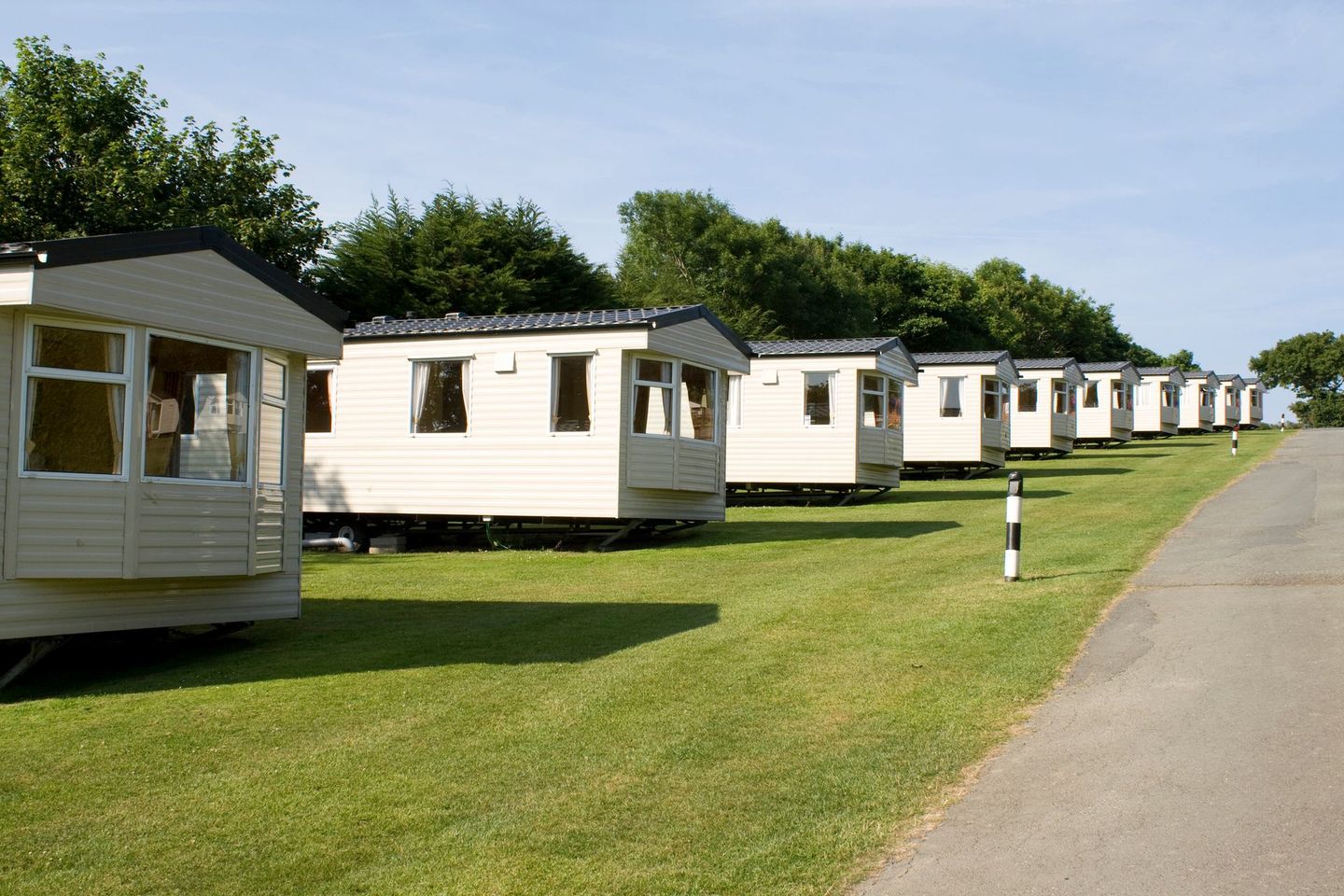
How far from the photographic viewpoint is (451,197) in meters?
37.8

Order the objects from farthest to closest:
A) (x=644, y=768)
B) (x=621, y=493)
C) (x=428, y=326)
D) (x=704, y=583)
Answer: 1. (x=428, y=326)
2. (x=621, y=493)
3. (x=704, y=583)
4. (x=644, y=768)

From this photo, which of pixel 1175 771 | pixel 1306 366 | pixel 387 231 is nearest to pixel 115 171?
pixel 387 231

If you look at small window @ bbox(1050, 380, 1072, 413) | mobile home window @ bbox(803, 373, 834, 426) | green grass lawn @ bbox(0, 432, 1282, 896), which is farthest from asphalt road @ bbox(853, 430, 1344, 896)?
small window @ bbox(1050, 380, 1072, 413)

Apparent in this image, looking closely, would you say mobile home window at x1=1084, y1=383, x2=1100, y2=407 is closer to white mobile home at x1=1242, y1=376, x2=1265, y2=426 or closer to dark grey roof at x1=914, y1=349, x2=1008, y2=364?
dark grey roof at x1=914, y1=349, x2=1008, y2=364

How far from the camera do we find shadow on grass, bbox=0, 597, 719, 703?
8.47 meters

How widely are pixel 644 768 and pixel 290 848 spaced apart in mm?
1619

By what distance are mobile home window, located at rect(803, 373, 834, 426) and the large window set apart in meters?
8.10

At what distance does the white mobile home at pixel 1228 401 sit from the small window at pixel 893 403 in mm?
40110

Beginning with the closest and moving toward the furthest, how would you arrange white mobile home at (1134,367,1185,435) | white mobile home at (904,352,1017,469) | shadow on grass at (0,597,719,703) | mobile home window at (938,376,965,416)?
1. shadow on grass at (0,597,719,703)
2. white mobile home at (904,352,1017,469)
3. mobile home window at (938,376,965,416)
4. white mobile home at (1134,367,1185,435)

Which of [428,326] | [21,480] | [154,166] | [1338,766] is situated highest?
[154,166]

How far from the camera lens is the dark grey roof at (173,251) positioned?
8.10 meters

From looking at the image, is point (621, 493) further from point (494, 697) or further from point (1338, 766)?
point (1338, 766)

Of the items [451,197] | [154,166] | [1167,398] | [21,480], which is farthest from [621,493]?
[1167,398]

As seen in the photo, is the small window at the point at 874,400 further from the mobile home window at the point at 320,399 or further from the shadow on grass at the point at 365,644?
the shadow on grass at the point at 365,644
